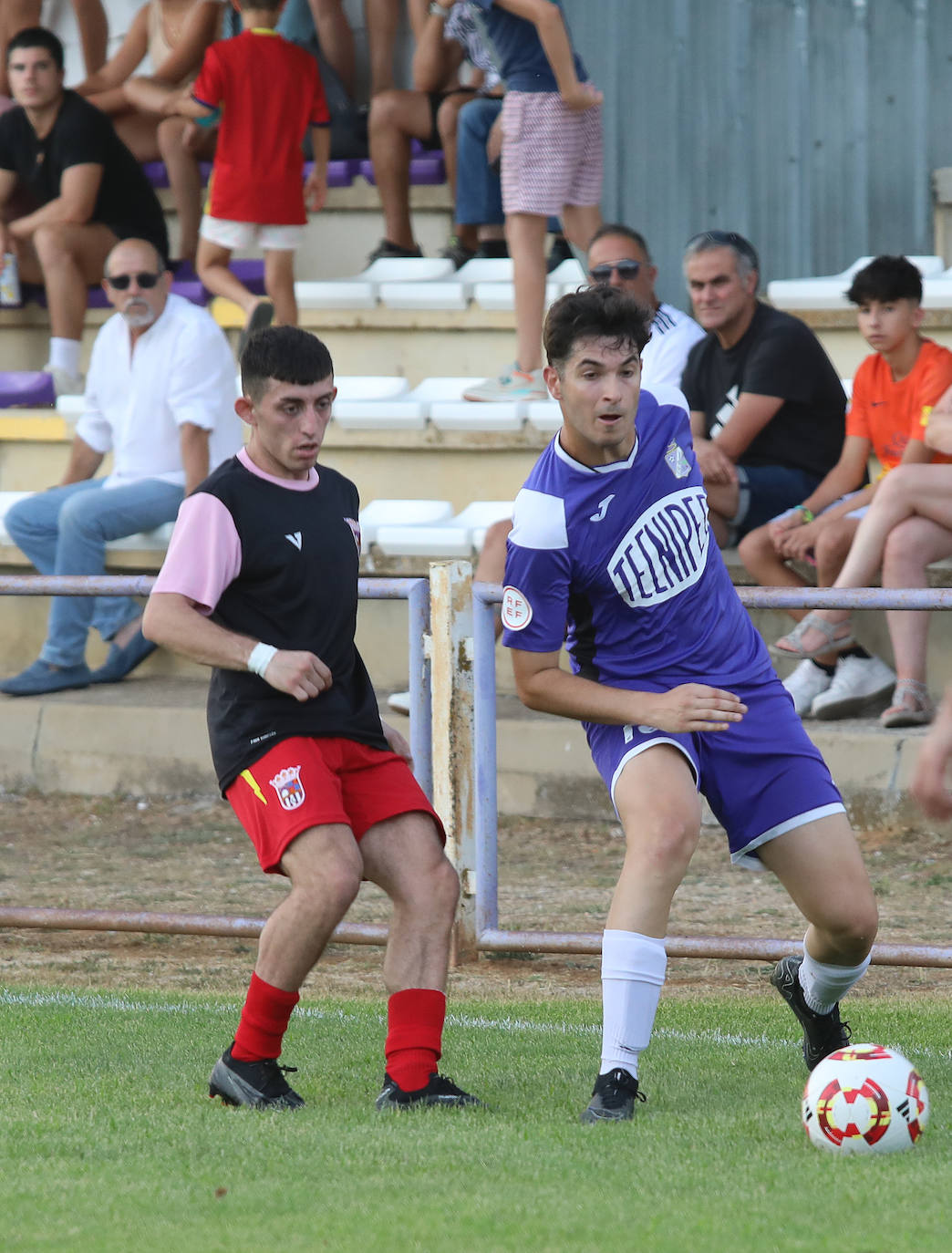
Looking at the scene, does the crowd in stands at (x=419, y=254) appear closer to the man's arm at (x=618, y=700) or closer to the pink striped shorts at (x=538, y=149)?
the pink striped shorts at (x=538, y=149)

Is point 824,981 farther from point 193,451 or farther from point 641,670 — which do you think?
point 193,451

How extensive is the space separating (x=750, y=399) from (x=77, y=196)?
488cm

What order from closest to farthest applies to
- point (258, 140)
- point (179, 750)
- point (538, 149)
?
point (179, 750) < point (538, 149) < point (258, 140)

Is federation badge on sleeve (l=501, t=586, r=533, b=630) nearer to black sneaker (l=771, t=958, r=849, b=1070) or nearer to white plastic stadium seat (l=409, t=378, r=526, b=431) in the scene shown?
black sneaker (l=771, t=958, r=849, b=1070)

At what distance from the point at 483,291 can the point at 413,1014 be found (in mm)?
6774

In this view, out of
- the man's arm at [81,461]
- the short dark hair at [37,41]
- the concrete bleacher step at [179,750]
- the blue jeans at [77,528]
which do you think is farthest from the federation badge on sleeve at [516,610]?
the short dark hair at [37,41]

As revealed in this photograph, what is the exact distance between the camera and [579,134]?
9.11 m

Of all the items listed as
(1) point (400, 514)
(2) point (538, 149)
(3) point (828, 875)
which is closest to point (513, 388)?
(1) point (400, 514)

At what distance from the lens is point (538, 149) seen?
9047 mm

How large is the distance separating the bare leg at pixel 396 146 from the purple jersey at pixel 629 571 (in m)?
7.04

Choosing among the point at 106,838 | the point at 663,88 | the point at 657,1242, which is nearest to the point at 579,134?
the point at 663,88

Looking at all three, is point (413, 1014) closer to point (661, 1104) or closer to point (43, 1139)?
point (661, 1104)

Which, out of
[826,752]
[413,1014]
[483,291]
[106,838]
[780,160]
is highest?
[780,160]

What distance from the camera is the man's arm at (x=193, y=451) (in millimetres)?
8680
